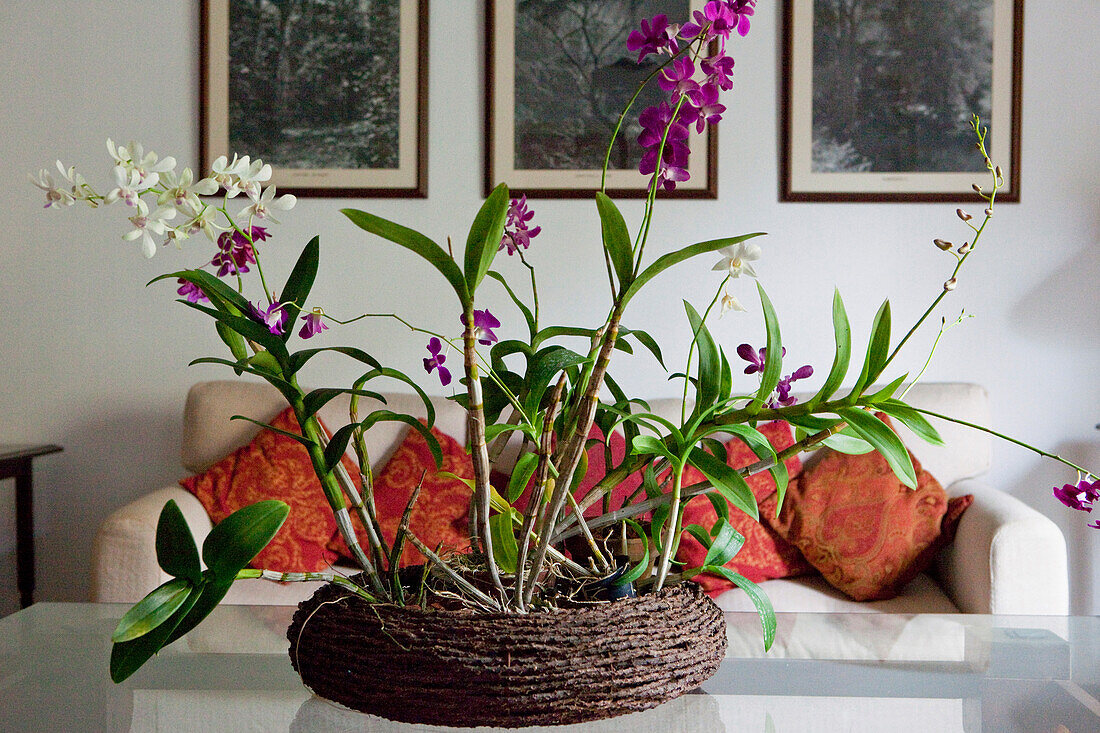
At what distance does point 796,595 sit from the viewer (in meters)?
2.17

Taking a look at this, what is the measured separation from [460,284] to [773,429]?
72.6 inches

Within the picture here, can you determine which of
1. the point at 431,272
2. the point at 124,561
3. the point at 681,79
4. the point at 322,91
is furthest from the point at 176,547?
the point at 322,91

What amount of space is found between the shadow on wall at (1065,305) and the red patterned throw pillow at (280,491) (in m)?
2.15

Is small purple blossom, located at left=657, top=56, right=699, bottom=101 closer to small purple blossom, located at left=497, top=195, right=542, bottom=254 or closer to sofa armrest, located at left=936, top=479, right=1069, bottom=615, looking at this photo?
small purple blossom, located at left=497, top=195, right=542, bottom=254

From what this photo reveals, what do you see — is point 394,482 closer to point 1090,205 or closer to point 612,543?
point 612,543

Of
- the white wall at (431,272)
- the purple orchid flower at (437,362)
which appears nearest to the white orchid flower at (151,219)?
the purple orchid flower at (437,362)

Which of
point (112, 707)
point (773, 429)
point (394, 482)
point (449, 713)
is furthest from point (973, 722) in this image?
point (394, 482)

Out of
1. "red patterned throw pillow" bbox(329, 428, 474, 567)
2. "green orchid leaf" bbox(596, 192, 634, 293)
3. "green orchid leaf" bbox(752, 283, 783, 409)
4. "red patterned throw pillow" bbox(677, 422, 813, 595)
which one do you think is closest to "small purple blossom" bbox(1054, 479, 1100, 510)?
"green orchid leaf" bbox(752, 283, 783, 409)

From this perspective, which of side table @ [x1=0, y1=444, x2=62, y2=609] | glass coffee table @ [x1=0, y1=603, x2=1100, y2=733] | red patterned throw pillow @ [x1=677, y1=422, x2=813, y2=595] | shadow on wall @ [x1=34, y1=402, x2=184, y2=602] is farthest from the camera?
shadow on wall @ [x1=34, y1=402, x2=184, y2=602]

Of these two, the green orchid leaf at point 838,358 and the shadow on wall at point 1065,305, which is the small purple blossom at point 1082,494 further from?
the shadow on wall at point 1065,305

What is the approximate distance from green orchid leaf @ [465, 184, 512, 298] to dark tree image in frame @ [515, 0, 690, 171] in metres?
2.32

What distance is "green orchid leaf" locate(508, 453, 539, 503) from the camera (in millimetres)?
803

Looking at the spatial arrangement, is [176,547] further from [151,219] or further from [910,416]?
[910,416]

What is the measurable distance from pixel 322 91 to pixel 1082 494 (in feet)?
8.75
